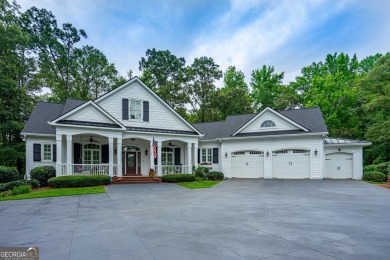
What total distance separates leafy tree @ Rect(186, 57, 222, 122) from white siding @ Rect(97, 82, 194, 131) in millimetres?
14381

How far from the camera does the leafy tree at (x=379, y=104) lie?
21.0m

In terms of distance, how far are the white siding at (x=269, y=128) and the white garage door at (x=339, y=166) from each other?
4.05 meters

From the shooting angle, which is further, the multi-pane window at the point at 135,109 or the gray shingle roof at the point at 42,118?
the multi-pane window at the point at 135,109

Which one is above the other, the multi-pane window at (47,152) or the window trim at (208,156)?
the multi-pane window at (47,152)

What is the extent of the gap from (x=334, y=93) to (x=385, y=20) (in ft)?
37.0

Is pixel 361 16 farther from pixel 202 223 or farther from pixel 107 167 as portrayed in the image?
pixel 107 167

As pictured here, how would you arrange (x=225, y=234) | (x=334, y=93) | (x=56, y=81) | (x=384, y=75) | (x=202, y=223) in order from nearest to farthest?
(x=225, y=234)
(x=202, y=223)
(x=384, y=75)
(x=334, y=93)
(x=56, y=81)

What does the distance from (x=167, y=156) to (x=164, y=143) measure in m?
1.24

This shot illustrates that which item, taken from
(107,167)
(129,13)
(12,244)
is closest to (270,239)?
(12,244)

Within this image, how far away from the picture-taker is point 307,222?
5.90 meters

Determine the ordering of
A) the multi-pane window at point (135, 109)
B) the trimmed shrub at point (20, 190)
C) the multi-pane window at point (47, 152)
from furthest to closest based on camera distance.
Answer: the multi-pane window at point (135, 109) → the multi-pane window at point (47, 152) → the trimmed shrub at point (20, 190)

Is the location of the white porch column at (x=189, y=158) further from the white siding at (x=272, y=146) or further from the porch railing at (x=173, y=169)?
the white siding at (x=272, y=146)

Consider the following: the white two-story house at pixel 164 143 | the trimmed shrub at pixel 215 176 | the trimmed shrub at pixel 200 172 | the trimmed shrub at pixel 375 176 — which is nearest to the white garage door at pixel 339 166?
the white two-story house at pixel 164 143

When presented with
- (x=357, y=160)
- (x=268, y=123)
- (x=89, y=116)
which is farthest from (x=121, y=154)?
(x=357, y=160)
